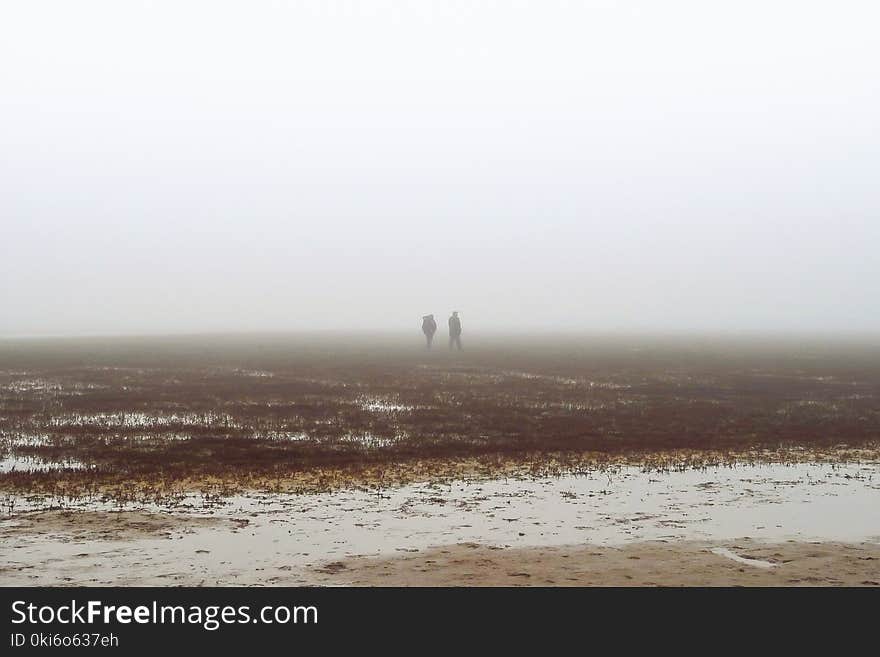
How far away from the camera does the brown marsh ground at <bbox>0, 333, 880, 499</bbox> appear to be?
60.8 feet

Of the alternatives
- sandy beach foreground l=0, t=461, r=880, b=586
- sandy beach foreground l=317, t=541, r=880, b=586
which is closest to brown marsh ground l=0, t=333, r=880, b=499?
sandy beach foreground l=0, t=461, r=880, b=586

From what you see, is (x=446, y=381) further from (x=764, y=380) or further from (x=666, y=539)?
(x=666, y=539)

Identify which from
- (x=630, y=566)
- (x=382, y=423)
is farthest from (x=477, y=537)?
(x=382, y=423)

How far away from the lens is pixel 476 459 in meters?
20.0

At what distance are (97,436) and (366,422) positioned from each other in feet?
26.5

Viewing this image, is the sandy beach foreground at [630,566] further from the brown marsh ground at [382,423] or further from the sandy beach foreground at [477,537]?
the brown marsh ground at [382,423]

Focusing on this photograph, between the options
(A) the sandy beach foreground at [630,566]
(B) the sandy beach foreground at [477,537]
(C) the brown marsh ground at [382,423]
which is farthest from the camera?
(C) the brown marsh ground at [382,423]

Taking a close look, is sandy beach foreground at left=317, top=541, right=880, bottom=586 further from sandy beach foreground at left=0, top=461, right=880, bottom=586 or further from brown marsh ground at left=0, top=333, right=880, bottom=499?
brown marsh ground at left=0, top=333, right=880, bottom=499

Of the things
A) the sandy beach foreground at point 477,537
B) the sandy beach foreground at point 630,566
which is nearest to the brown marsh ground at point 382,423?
the sandy beach foreground at point 477,537

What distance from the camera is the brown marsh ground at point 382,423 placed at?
60.8 feet

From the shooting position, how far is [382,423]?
26500 mm

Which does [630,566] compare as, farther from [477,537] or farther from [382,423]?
[382,423]

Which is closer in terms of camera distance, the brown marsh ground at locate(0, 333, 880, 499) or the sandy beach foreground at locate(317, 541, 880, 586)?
the sandy beach foreground at locate(317, 541, 880, 586)
